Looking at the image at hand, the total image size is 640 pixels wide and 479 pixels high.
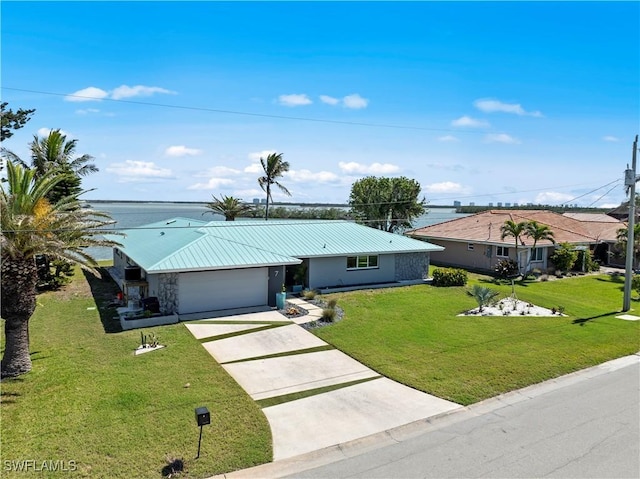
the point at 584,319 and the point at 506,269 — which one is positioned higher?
the point at 506,269

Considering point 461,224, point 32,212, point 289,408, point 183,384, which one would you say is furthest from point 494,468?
point 461,224

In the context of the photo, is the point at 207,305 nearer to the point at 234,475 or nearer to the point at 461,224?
the point at 234,475

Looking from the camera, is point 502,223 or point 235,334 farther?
point 502,223

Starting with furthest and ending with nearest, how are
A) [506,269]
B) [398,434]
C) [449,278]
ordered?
1. [506,269]
2. [449,278]
3. [398,434]

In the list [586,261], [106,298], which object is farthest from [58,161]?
[586,261]

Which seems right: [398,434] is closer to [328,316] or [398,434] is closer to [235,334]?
[235,334]

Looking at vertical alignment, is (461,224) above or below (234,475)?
above

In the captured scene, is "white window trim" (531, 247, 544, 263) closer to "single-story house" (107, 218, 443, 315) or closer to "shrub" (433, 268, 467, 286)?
"shrub" (433, 268, 467, 286)
